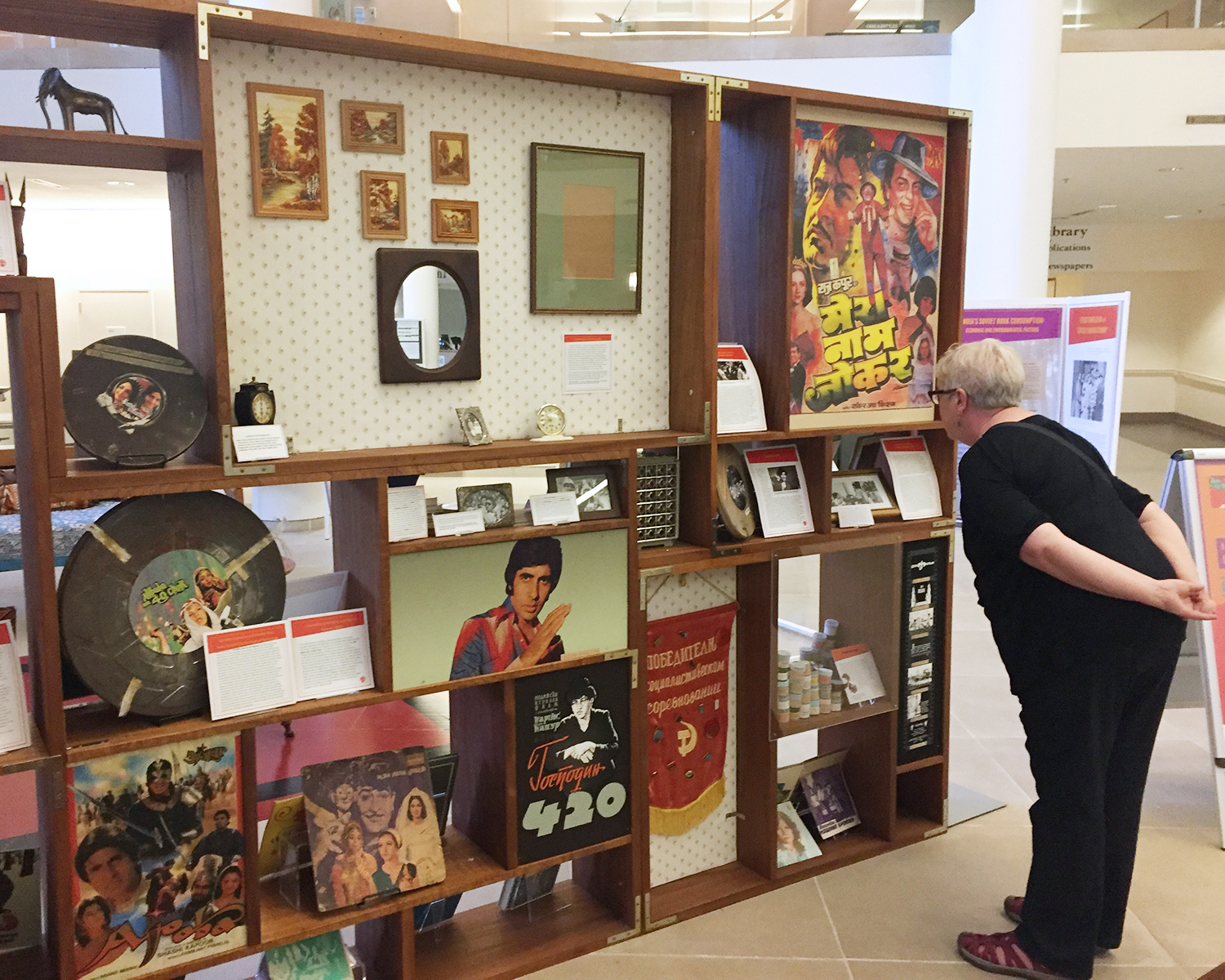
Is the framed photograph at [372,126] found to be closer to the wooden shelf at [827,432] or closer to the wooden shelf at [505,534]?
the wooden shelf at [505,534]

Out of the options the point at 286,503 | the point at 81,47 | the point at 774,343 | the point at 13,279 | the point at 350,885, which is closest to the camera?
the point at 13,279

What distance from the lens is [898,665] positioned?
365 cm

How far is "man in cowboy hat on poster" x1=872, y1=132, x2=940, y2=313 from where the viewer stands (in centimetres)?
347

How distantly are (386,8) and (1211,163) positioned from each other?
7992 mm

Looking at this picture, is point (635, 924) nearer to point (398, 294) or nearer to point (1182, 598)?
point (1182, 598)

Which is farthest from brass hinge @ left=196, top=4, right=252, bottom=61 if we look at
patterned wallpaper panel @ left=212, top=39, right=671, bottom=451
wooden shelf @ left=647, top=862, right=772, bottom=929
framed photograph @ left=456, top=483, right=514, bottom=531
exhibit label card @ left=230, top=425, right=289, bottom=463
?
wooden shelf @ left=647, top=862, right=772, bottom=929

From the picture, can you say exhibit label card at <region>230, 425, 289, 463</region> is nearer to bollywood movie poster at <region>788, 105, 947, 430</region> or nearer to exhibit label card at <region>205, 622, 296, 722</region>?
exhibit label card at <region>205, 622, 296, 722</region>

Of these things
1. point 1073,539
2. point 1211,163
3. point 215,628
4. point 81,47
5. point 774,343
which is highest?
point 81,47

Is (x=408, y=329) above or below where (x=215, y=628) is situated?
above

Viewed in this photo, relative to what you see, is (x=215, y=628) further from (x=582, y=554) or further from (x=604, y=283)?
(x=604, y=283)

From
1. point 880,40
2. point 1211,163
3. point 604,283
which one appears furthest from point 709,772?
point 1211,163

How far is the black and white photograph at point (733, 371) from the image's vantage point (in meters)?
3.26

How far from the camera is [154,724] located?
2.35 metres

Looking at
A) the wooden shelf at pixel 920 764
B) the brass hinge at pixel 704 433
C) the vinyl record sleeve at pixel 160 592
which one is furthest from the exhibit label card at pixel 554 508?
the wooden shelf at pixel 920 764
